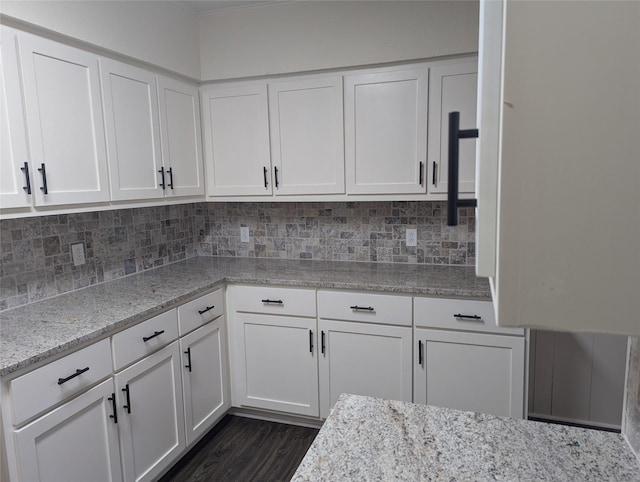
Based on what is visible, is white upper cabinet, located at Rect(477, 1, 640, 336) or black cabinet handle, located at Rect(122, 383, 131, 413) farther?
black cabinet handle, located at Rect(122, 383, 131, 413)

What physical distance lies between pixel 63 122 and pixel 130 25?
687mm

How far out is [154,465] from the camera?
6.41ft

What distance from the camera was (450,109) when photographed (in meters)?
2.29

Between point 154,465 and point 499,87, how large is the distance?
7.14ft

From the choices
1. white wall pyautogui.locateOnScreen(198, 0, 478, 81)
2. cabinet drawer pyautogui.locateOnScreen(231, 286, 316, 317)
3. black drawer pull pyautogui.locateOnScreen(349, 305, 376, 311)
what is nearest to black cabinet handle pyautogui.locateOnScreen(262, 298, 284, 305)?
cabinet drawer pyautogui.locateOnScreen(231, 286, 316, 317)

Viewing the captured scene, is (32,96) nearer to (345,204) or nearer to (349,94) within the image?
(349,94)

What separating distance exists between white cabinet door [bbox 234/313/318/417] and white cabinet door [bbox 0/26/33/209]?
1305 mm

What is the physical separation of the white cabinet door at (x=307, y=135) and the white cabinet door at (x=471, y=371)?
1.06 m

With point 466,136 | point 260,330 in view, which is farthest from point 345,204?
point 466,136

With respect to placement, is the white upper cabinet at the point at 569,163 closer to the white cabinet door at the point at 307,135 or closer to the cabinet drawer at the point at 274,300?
the cabinet drawer at the point at 274,300

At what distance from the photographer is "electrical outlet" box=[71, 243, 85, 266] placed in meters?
2.19

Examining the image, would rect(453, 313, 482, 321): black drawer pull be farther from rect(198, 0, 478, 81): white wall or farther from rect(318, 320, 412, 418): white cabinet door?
rect(198, 0, 478, 81): white wall

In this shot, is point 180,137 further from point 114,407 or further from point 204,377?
point 114,407

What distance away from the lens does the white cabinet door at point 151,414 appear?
69.9 inches
